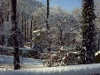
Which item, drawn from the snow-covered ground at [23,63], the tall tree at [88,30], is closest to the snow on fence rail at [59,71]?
the tall tree at [88,30]

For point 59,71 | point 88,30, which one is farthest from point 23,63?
point 59,71

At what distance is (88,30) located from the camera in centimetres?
1179

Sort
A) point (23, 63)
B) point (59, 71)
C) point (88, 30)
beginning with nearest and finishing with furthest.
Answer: point (59, 71) → point (88, 30) → point (23, 63)

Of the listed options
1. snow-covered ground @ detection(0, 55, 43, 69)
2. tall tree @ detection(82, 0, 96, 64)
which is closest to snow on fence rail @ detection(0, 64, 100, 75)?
tall tree @ detection(82, 0, 96, 64)

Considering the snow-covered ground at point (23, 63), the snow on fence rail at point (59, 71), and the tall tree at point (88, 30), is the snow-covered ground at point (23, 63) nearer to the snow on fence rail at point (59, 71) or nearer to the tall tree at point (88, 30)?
the tall tree at point (88, 30)

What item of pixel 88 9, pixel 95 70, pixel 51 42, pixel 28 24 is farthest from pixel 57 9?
pixel 95 70

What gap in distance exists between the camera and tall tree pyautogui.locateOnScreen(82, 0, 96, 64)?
11545 millimetres

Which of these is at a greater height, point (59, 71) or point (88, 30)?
point (88, 30)

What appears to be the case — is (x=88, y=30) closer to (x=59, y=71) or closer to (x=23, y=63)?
(x=23, y=63)

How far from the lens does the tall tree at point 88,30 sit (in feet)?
37.9

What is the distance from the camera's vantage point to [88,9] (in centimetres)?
1192

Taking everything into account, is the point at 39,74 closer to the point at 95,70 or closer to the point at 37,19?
the point at 95,70

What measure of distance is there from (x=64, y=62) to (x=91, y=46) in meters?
1.89

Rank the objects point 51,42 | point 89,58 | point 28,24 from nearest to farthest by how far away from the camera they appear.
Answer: point 89,58
point 51,42
point 28,24
